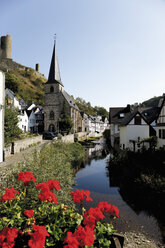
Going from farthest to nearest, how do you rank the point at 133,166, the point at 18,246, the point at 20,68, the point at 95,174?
the point at 20,68
the point at 95,174
the point at 133,166
the point at 18,246

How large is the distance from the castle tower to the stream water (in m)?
30.5

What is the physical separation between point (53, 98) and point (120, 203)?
1614 inches

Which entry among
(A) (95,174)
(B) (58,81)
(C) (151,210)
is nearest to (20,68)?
(B) (58,81)

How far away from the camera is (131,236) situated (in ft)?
24.6

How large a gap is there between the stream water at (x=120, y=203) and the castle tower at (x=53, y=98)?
3046cm

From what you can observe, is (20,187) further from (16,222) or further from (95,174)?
(95,174)

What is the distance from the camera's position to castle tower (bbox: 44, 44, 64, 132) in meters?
46.9

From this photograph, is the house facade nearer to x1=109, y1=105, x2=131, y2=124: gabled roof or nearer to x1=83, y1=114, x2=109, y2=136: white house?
x1=109, y1=105, x2=131, y2=124: gabled roof

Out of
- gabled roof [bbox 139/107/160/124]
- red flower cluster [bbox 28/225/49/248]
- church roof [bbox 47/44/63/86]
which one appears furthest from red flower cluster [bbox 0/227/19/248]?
church roof [bbox 47/44/63/86]

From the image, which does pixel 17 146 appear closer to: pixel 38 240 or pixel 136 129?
pixel 38 240

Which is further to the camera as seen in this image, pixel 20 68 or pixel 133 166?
pixel 20 68

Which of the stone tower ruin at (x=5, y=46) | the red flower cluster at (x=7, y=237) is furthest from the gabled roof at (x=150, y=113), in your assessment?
the stone tower ruin at (x=5, y=46)

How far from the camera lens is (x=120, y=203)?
35.8 ft

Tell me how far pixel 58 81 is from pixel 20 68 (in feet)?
307
